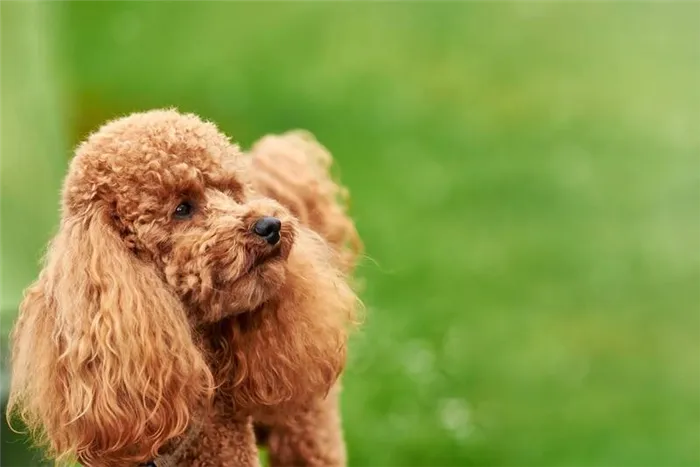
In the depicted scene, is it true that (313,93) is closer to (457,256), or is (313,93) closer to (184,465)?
(457,256)

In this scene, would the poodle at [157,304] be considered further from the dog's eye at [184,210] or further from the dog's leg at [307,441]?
the dog's leg at [307,441]

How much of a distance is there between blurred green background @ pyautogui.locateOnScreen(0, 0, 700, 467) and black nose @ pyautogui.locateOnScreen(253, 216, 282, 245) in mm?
840

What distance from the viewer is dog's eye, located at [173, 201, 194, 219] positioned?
135cm

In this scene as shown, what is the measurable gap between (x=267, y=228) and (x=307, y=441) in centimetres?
58

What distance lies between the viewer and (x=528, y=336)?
2615 mm

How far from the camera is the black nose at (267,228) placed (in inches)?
51.3

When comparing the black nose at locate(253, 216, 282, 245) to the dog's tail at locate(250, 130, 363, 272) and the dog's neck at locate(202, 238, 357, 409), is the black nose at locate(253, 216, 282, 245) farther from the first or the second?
the dog's tail at locate(250, 130, 363, 272)

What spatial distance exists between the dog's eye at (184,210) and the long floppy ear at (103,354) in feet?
0.29

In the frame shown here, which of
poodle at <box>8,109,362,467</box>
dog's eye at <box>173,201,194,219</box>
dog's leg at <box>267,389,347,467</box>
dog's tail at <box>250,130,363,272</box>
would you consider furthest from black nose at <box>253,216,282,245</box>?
dog's leg at <box>267,389,347,467</box>

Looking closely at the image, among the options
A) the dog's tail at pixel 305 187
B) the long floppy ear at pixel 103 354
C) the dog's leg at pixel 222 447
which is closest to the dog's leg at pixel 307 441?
the dog's leg at pixel 222 447

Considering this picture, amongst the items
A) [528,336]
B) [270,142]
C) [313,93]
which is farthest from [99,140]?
[313,93]

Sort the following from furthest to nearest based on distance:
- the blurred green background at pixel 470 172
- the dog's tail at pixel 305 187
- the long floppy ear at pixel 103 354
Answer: the blurred green background at pixel 470 172 < the dog's tail at pixel 305 187 < the long floppy ear at pixel 103 354

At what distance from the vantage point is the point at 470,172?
10.1ft

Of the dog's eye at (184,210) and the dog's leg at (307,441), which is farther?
the dog's leg at (307,441)
